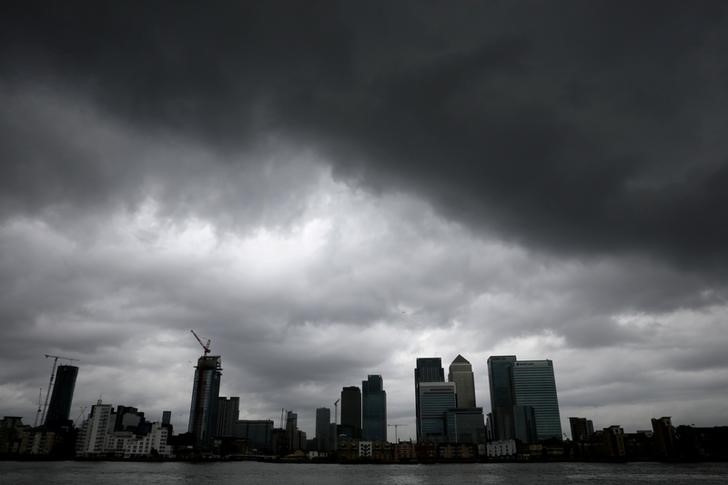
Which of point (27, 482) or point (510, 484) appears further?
point (510, 484)

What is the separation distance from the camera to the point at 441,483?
136 metres

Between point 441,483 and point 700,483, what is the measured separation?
65034 millimetres

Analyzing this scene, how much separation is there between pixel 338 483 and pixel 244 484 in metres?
25.0

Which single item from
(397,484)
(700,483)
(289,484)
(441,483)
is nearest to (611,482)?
(700,483)

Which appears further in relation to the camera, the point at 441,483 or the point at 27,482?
the point at 441,483

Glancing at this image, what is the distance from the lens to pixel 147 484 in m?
129

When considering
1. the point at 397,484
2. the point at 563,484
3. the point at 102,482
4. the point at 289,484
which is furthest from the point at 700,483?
the point at 102,482

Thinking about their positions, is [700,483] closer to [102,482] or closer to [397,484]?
[397,484]

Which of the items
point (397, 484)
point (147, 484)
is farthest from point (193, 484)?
point (397, 484)

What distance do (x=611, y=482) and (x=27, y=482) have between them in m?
151

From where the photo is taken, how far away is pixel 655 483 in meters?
132

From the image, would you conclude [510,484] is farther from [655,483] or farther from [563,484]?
[655,483]

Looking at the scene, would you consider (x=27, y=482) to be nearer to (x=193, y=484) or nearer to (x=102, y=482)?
(x=102, y=482)

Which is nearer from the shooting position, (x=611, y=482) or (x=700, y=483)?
(x=700, y=483)
